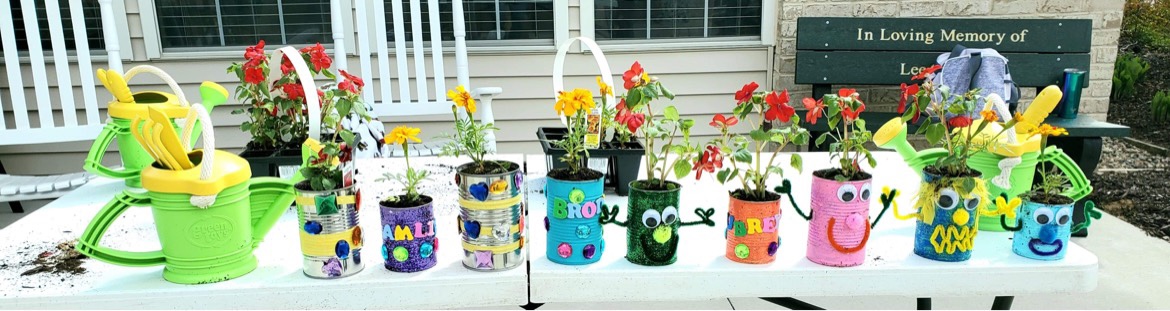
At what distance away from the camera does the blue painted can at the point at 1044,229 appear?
919mm

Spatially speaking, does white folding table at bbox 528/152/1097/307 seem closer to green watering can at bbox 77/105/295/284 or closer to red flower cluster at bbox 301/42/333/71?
green watering can at bbox 77/105/295/284

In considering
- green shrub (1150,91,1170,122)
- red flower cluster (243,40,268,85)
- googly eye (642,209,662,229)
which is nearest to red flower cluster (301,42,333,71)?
red flower cluster (243,40,268,85)

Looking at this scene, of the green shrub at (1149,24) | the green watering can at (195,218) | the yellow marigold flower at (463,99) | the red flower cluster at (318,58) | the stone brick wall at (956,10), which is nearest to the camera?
the green watering can at (195,218)

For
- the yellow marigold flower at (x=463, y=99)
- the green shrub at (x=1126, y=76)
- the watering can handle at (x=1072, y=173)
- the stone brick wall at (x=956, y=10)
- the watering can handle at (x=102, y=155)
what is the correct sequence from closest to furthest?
the yellow marigold flower at (x=463, y=99) < the watering can handle at (x=1072, y=173) < the watering can handle at (x=102, y=155) < the stone brick wall at (x=956, y=10) < the green shrub at (x=1126, y=76)

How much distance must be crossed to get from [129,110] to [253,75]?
0.25 metres

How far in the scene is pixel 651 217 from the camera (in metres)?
0.89

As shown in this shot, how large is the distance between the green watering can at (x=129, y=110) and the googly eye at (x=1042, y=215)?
4.47ft

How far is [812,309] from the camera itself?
4.26ft

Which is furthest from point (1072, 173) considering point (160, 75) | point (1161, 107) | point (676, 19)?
point (1161, 107)

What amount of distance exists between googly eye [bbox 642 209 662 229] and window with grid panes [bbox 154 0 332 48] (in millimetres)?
2430

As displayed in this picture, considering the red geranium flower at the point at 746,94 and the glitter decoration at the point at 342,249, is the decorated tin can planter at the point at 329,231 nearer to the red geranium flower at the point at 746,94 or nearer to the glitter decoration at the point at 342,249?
the glitter decoration at the point at 342,249

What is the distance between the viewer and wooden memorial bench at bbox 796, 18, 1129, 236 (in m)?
2.87

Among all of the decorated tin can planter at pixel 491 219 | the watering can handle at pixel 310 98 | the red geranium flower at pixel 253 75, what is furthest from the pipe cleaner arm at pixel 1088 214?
the red geranium flower at pixel 253 75

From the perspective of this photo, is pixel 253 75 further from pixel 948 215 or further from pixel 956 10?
pixel 956 10
